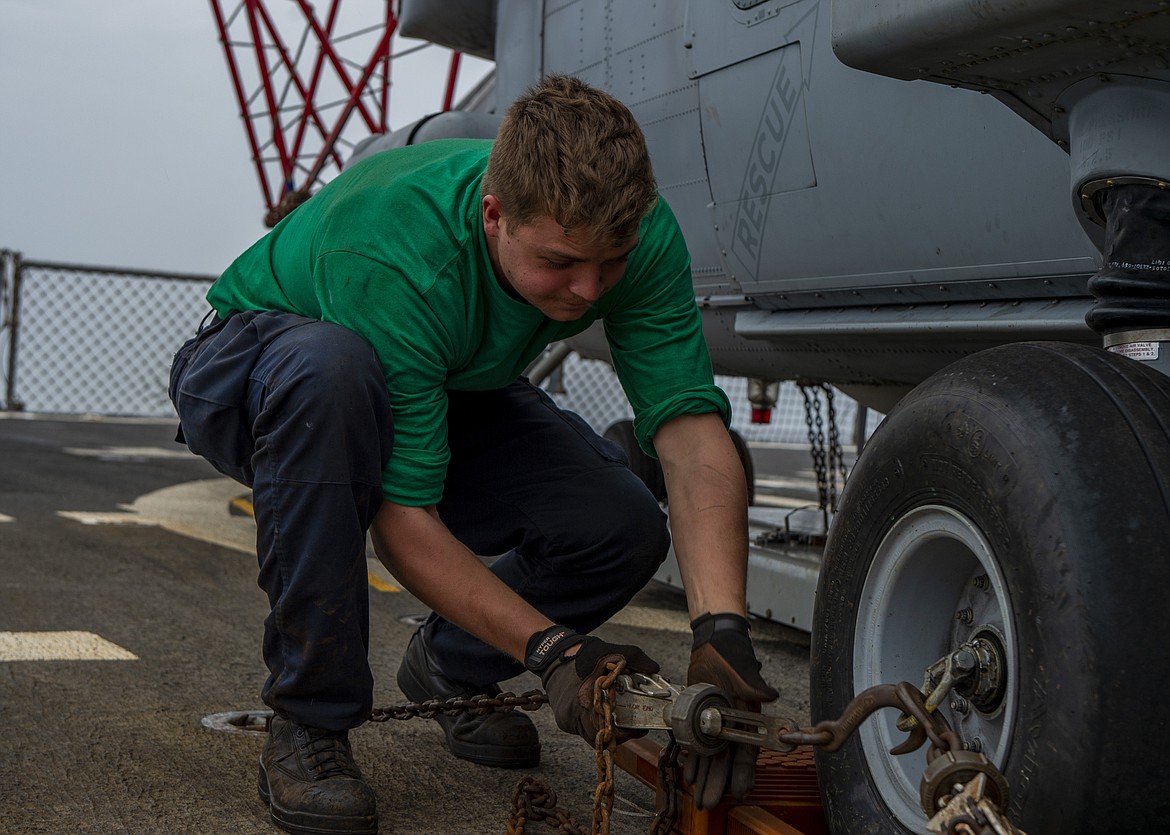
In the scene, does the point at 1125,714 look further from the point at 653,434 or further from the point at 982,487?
the point at 653,434

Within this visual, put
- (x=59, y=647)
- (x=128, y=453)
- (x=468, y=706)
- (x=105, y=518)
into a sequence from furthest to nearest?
(x=128, y=453) → (x=105, y=518) → (x=59, y=647) → (x=468, y=706)

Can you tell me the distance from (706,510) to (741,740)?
517 millimetres

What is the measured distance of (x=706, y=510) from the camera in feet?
6.73

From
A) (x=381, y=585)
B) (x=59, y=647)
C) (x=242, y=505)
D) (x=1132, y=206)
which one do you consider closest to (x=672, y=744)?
(x=1132, y=206)

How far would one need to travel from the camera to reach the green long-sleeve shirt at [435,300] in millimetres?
1967

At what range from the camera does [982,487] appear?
1.51 meters

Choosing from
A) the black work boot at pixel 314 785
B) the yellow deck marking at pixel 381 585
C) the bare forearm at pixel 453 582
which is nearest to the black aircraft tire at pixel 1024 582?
the bare forearm at pixel 453 582

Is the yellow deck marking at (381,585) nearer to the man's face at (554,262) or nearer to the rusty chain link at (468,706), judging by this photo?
the rusty chain link at (468,706)

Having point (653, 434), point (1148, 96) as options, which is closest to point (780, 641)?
point (653, 434)

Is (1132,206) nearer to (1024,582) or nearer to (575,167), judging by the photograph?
(1024,582)

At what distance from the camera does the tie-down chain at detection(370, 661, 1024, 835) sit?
1.30 meters

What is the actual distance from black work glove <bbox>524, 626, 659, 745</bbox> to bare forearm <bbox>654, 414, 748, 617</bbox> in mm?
213

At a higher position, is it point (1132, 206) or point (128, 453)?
point (1132, 206)

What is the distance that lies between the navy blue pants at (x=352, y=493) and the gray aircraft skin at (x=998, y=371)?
0.61 m
